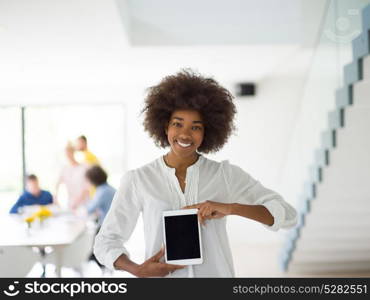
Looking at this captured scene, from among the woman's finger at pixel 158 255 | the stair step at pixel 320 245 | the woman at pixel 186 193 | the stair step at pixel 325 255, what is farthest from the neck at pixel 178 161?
the stair step at pixel 320 245

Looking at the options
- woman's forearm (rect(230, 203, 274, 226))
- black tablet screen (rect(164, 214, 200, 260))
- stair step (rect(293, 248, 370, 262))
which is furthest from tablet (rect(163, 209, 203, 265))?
stair step (rect(293, 248, 370, 262))

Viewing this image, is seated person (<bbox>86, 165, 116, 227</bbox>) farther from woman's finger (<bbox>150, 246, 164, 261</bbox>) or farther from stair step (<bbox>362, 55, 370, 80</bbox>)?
stair step (<bbox>362, 55, 370, 80</bbox>)

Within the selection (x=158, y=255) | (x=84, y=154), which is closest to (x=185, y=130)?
(x=158, y=255)

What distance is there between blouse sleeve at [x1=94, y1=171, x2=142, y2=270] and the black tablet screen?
0.10 m

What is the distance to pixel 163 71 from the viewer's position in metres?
1.45

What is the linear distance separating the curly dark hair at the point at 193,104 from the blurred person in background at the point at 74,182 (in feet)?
1.31

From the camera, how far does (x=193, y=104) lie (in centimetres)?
122

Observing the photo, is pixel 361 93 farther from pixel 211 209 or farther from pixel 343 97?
pixel 211 209

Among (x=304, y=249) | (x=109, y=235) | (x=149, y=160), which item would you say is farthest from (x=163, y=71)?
(x=304, y=249)

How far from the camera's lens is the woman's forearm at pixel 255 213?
1192mm

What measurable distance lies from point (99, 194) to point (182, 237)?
15.6 inches

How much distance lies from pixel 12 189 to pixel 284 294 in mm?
954

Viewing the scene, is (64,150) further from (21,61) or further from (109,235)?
(109,235)

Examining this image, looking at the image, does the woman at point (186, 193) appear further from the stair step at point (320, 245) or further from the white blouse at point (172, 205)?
the stair step at point (320, 245)
